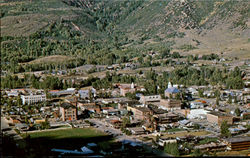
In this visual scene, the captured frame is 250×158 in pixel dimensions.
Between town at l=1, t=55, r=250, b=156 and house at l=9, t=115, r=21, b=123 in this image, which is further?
house at l=9, t=115, r=21, b=123

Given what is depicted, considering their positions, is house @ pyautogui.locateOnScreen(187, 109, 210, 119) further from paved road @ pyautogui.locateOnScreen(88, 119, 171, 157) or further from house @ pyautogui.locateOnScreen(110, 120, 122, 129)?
paved road @ pyautogui.locateOnScreen(88, 119, 171, 157)

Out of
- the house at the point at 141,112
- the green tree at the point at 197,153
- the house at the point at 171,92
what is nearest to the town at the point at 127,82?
the house at the point at 141,112

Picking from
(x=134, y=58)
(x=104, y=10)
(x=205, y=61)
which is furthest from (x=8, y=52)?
(x=104, y=10)

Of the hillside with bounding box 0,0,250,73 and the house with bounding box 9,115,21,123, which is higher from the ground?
the hillside with bounding box 0,0,250,73

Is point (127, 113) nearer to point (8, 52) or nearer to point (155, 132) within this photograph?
point (155, 132)

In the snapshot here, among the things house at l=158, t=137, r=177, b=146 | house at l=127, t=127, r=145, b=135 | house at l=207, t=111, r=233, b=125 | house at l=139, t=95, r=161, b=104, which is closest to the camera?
house at l=158, t=137, r=177, b=146

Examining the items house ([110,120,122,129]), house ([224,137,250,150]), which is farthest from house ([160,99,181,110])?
house ([224,137,250,150])

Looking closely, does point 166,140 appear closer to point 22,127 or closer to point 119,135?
point 119,135
